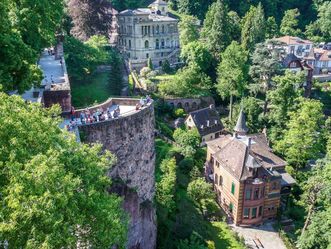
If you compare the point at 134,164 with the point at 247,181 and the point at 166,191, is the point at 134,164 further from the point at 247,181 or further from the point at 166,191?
the point at 247,181

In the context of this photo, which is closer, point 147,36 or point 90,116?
point 90,116

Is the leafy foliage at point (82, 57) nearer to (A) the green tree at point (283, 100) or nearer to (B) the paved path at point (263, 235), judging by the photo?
(A) the green tree at point (283, 100)

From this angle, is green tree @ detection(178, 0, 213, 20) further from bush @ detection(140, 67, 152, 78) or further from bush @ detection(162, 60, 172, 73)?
bush @ detection(140, 67, 152, 78)

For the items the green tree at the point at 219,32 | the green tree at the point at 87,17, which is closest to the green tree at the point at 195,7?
the green tree at the point at 219,32

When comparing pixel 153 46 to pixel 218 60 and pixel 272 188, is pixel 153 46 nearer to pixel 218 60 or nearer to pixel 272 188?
pixel 218 60

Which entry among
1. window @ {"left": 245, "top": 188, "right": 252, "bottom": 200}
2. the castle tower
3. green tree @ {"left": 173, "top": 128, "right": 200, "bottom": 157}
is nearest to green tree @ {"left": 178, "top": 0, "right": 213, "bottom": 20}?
the castle tower

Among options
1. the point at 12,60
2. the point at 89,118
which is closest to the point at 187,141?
the point at 89,118
